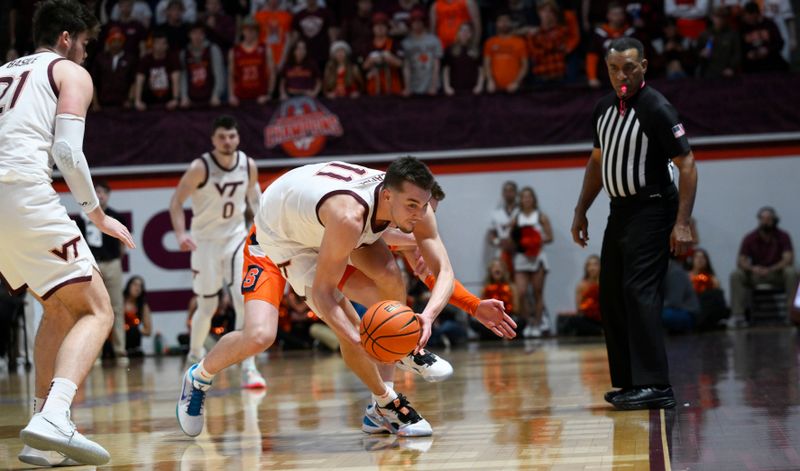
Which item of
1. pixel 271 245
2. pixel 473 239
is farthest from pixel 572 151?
pixel 271 245

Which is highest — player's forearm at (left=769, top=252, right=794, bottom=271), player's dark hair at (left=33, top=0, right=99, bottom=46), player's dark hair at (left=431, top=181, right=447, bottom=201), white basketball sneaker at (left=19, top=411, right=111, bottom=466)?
player's dark hair at (left=33, top=0, right=99, bottom=46)

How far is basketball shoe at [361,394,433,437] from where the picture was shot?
5.37 meters

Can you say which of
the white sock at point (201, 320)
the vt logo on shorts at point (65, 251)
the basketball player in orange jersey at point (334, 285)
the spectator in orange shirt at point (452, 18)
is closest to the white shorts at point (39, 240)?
the vt logo on shorts at point (65, 251)

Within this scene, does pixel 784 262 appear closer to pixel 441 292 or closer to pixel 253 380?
pixel 253 380

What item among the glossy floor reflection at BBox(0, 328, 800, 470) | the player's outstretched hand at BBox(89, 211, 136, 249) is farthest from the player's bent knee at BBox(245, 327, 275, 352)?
the player's outstretched hand at BBox(89, 211, 136, 249)

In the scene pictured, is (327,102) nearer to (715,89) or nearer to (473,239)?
(473,239)

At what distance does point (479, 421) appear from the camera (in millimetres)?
5812

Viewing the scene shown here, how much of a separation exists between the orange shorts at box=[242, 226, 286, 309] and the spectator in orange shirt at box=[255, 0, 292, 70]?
9.61 meters

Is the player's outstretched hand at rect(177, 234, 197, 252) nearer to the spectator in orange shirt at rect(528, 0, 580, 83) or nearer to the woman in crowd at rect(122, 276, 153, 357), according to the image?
the woman in crowd at rect(122, 276, 153, 357)

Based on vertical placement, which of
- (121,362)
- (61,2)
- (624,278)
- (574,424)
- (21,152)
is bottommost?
(121,362)

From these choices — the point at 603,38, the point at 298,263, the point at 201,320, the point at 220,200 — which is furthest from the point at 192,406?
the point at 603,38

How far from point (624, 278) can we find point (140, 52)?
10.8m

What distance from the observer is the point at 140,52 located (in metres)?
15.4

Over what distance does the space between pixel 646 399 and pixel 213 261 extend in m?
4.87
